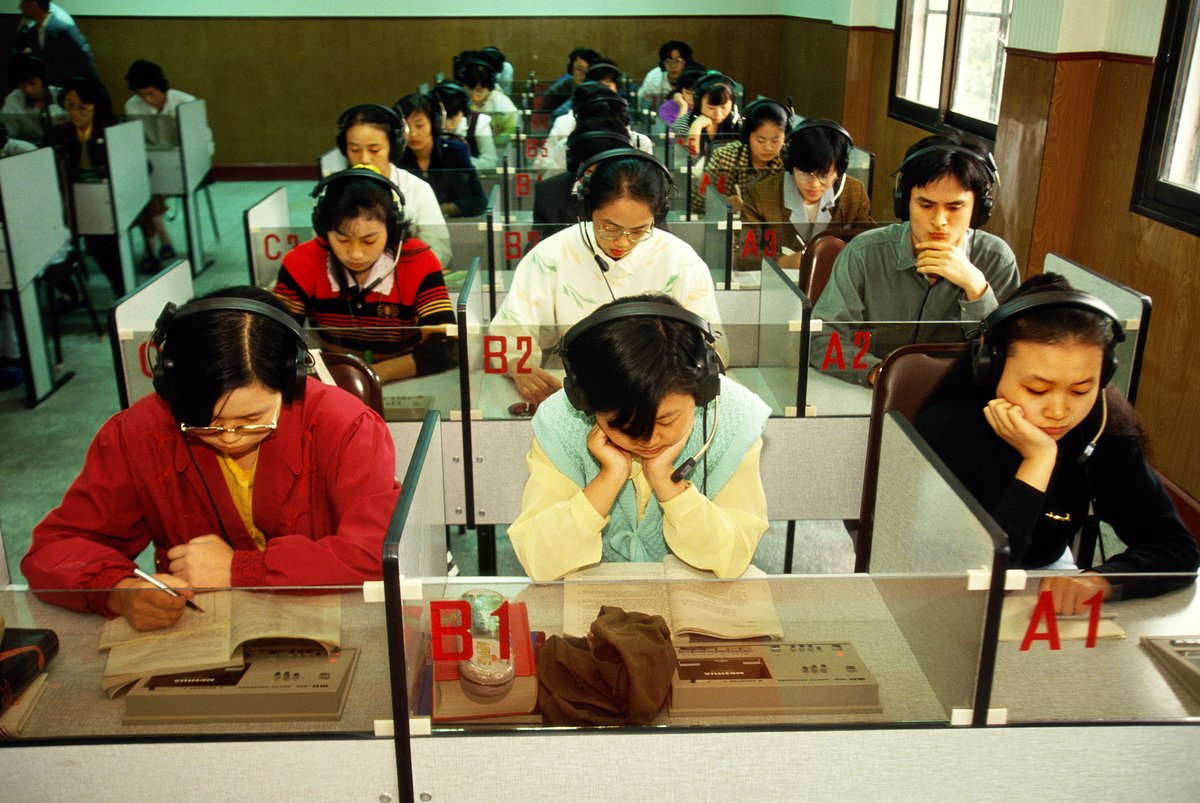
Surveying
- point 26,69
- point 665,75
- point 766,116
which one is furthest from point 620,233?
point 665,75

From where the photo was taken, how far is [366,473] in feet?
5.34

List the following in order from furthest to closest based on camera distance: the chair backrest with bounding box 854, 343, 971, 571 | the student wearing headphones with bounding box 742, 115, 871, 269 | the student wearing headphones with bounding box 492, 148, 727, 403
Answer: the student wearing headphones with bounding box 742, 115, 871, 269
the student wearing headphones with bounding box 492, 148, 727, 403
the chair backrest with bounding box 854, 343, 971, 571

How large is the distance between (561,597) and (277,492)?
63 cm

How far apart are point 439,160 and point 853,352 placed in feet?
11.2

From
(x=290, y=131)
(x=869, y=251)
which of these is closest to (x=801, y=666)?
(x=869, y=251)

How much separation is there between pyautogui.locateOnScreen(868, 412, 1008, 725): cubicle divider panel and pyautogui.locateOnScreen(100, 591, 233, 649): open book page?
80cm

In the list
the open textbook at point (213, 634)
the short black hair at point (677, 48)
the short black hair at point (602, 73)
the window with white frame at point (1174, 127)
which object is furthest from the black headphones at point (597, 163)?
the short black hair at point (677, 48)

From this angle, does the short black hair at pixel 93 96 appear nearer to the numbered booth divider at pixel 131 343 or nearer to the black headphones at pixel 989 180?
the numbered booth divider at pixel 131 343

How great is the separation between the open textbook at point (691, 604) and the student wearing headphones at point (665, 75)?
25.1ft

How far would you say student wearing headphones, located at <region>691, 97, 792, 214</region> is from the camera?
4352mm

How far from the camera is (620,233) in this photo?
2596 millimetres

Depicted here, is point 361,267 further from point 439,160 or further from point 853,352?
point 439,160

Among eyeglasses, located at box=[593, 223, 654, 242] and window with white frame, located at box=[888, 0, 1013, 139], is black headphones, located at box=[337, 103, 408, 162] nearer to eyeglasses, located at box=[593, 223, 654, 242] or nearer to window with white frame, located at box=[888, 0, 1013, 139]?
eyeglasses, located at box=[593, 223, 654, 242]

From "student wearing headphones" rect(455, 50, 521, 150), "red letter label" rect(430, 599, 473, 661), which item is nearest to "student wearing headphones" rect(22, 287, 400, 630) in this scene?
"red letter label" rect(430, 599, 473, 661)
